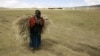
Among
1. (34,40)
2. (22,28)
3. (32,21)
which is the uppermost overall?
(32,21)

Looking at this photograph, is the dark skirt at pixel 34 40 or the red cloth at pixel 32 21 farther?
the dark skirt at pixel 34 40

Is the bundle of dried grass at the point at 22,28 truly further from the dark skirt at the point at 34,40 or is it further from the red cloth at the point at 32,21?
the red cloth at the point at 32,21

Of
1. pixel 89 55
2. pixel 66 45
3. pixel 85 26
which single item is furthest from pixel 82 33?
pixel 89 55

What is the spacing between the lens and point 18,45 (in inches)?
551

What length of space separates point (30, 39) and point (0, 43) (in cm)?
188

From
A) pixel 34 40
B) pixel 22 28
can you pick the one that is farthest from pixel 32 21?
pixel 22 28

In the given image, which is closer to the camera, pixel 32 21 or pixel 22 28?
pixel 32 21

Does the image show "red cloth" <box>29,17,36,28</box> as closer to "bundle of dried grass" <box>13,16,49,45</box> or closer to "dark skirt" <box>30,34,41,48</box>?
"dark skirt" <box>30,34,41,48</box>

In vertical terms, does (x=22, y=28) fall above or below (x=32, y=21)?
below

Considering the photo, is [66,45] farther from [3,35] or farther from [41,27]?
[3,35]

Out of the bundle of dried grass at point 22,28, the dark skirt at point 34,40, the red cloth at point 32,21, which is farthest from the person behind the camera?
the bundle of dried grass at point 22,28

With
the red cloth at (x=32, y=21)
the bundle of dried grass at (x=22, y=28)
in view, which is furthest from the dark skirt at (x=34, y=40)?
the red cloth at (x=32, y=21)

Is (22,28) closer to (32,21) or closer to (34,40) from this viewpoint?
(34,40)

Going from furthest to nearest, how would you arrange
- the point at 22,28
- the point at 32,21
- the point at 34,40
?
the point at 22,28, the point at 34,40, the point at 32,21
